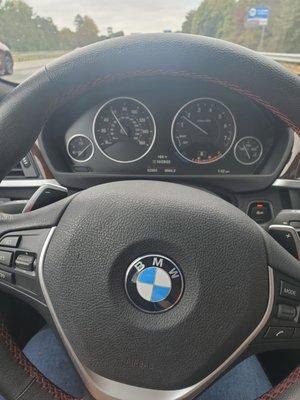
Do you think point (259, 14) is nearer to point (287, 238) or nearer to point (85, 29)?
point (85, 29)

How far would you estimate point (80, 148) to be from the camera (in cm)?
216

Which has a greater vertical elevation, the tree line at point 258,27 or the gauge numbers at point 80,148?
the tree line at point 258,27

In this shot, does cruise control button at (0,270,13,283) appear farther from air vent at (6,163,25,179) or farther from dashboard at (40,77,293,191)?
air vent at (6,163,25,179)

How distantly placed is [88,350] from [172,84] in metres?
1.33

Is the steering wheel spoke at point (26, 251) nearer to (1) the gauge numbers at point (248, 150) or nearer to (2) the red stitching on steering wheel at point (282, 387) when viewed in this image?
(2) the red stitching on steering wheel at point (282, 387)

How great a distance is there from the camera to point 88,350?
0.87m

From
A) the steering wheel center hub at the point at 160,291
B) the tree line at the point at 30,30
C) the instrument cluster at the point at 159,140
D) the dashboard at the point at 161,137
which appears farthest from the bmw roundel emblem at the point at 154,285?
the tree line at the point at 30,30

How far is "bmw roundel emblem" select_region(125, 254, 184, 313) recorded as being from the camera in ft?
2.75

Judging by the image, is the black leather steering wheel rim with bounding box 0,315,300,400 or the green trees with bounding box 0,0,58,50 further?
the green trees with bounding box 0,0,58,50

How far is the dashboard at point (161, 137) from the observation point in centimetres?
201

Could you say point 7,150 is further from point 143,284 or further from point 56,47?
point 56,47

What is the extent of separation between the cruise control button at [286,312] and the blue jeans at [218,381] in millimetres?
335

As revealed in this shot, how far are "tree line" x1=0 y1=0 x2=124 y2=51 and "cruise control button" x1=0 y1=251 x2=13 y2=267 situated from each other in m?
1.82

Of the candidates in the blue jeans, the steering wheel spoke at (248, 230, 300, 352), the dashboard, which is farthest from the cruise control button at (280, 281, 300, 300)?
the dashboard
